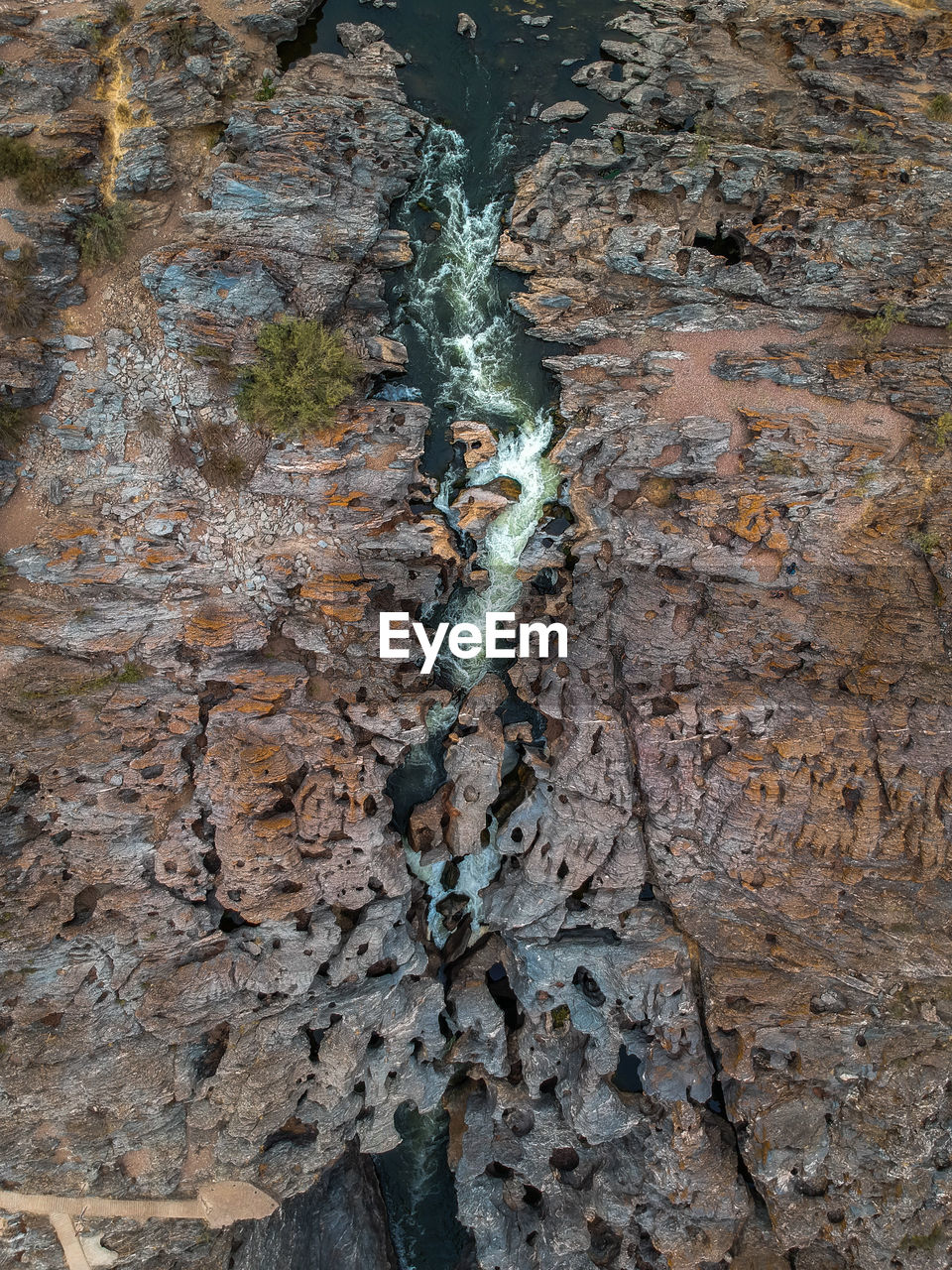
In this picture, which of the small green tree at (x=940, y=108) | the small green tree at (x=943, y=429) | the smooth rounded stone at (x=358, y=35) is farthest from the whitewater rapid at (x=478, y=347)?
the small green tree at (x=940, y=108)

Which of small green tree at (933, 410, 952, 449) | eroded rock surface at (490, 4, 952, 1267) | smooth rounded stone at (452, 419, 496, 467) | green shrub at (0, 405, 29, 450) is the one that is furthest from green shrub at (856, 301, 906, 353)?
green shrub at (0, 405, 29, 450)

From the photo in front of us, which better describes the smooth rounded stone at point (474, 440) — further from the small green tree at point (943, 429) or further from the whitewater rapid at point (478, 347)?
the small green tree at point (943, 429)

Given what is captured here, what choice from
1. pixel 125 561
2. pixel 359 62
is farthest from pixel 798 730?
pixel 359 62

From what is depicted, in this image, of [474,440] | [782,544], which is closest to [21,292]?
[474,440]

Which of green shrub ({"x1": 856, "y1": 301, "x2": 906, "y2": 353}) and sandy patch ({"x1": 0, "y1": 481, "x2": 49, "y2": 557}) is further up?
green shrub ({"x1": 856, "y1": 301, "x2": 906, "y2": 353})

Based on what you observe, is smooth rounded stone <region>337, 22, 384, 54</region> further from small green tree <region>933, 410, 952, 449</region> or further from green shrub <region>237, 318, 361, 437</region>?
small green tree <region>933, 410, 952, 449</region>

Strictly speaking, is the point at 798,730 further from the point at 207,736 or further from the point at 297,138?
the point at 297,138
